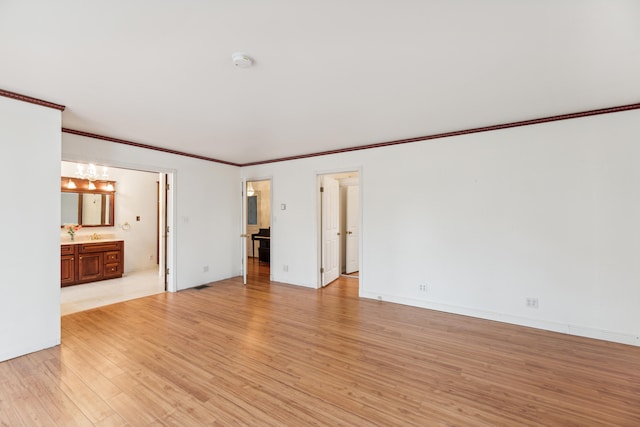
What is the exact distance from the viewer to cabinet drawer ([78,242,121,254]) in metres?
5.16

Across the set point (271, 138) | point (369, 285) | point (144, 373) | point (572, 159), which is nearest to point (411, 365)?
point (369, 285)

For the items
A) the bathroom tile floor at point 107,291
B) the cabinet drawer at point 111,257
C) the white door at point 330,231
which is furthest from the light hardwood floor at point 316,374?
the cabinet drawer at point 111,257

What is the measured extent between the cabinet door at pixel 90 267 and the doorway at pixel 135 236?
145mm

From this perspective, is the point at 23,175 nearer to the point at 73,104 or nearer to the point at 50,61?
the point at 73,104

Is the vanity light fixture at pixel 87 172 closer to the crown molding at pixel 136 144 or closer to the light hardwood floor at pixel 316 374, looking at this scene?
the crown molding at pixel 136 144

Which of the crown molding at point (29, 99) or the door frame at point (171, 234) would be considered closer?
the crown molding at point (29, 99)

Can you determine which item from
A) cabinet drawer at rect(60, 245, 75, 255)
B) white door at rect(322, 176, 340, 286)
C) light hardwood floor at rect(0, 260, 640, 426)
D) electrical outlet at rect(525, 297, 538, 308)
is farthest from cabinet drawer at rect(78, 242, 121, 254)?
electrical outlet at rect(525, 297, 538, 308)

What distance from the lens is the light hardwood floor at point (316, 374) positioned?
184cm

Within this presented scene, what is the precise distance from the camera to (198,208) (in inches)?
203

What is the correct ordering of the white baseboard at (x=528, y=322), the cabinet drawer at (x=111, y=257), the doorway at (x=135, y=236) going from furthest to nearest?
the cabinet drawer at (x=111, y=257)
the doorway at (x=135, y=236)
the white baseboard at (x=528, y=322)

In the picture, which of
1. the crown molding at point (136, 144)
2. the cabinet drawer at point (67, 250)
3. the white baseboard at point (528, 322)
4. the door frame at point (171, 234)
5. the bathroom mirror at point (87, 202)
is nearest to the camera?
the white baseboard at point (528, 322)

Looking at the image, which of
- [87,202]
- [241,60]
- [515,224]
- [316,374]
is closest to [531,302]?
[515,224]

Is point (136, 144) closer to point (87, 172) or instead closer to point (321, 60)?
point (87, 172)

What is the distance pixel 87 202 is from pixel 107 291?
7.03 feet
